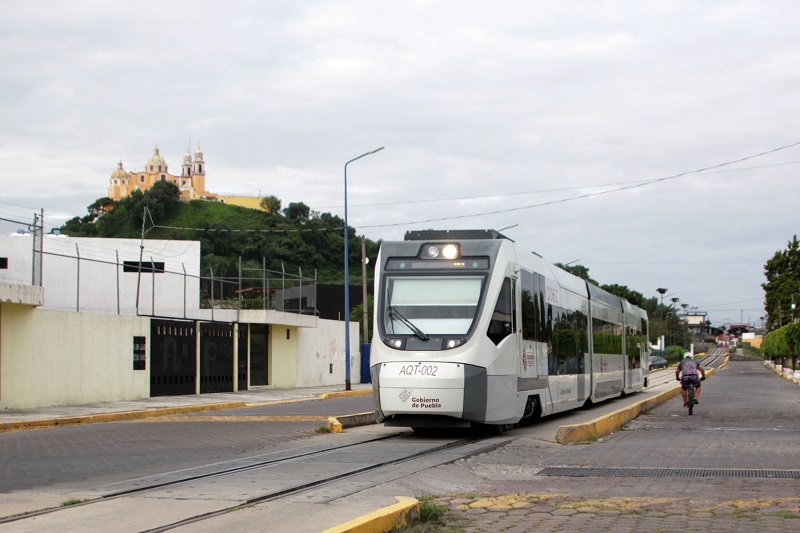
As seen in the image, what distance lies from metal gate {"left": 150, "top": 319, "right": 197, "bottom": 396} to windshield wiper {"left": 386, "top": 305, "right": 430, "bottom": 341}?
16656mm

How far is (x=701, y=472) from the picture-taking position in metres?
11.3

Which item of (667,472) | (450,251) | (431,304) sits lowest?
(667,472)

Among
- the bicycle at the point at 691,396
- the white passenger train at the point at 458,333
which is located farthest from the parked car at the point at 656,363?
the white passenger train at the point at 458,333

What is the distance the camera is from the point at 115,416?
867 inches

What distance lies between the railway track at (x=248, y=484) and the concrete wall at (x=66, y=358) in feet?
40.7

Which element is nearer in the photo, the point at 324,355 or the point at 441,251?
the point at 441,251

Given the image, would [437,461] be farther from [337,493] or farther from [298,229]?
[298,229]

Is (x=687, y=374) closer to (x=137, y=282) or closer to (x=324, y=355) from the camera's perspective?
(x=137, y=282)

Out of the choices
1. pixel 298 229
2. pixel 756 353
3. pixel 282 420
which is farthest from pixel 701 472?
pixel 756 353

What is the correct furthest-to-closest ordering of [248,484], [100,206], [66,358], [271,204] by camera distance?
1. [271,204]
2. [100,206]
3. [66,358]
4. [248,484]

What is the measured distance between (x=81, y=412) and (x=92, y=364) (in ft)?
14.5

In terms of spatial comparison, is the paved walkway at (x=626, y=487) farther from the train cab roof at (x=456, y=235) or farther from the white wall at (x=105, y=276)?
the white wall at (x=105, y=276)

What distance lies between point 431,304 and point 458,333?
0.74m

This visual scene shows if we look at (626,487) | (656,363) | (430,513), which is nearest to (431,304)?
(626,487)
